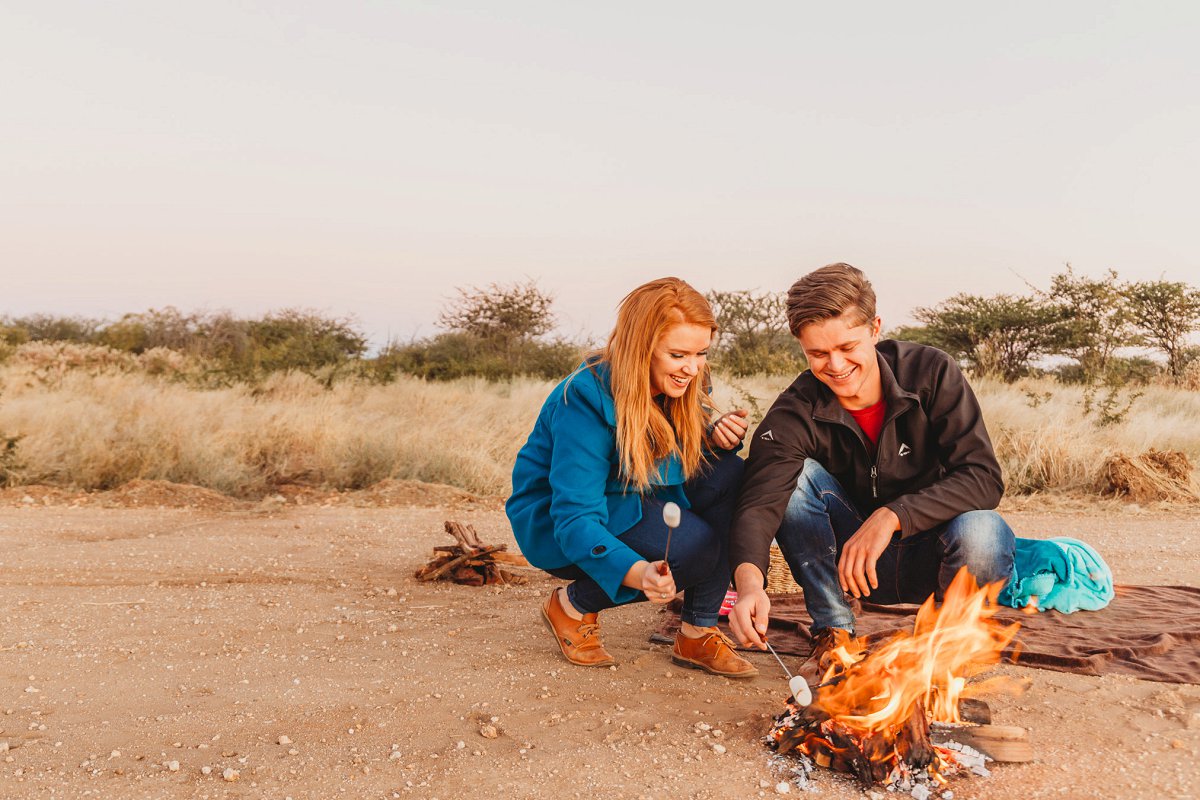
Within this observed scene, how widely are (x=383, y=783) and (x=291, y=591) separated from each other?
2.14 m

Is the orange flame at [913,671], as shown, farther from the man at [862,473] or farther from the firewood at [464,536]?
the firewood at [464,536]

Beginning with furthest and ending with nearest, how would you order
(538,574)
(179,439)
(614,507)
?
1. (179,439)
2. (538,574)
3. (614,507)

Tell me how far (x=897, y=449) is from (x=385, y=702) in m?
1.76

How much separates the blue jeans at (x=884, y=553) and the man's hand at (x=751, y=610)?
1.11 feet

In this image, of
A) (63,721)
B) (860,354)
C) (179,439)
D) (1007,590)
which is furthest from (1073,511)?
(179,439)

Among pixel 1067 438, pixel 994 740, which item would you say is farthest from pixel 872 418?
pixel 1067 438

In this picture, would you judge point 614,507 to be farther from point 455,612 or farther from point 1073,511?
point 1073,511

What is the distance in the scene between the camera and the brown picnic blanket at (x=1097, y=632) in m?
3.14

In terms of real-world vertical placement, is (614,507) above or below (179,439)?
above

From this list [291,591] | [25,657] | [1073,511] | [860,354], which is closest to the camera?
[860,354]

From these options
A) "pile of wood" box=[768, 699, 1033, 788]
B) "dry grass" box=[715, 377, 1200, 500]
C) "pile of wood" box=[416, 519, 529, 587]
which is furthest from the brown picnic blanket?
"dry grass" box=[715, 377, 1200, 500]

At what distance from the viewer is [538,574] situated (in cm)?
475

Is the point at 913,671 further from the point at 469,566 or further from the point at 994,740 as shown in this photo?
the point at 469,566

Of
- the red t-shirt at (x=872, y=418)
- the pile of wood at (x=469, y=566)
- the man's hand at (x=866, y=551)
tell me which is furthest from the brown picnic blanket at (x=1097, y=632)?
the pile of wood at (x=469, y=566)
